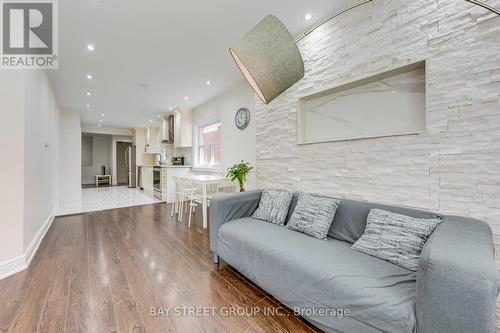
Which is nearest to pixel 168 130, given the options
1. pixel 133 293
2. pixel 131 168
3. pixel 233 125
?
pixel 233 125

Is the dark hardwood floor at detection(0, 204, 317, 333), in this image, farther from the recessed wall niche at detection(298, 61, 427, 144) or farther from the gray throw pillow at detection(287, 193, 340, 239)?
the recessed wall niche at detection(298, 61, 427, 144)

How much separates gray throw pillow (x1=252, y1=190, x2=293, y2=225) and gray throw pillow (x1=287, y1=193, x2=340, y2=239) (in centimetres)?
16

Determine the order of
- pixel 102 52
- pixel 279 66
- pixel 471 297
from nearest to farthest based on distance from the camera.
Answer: pixel 471 297, pixel 279 66, pixel 102 52

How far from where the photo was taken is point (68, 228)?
343 cm

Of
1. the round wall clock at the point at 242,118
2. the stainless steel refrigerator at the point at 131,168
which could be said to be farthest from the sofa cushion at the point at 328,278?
the stainless steel refrigerator at the point at 131,168

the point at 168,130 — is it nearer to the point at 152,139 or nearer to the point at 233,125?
the point at 152,139

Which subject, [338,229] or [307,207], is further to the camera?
[307,207]

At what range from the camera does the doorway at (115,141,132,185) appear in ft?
32.6

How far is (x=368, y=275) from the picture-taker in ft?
4.07

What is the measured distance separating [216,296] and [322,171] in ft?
5.22

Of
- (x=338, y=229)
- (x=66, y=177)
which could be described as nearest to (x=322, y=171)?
(x=338, y=229)

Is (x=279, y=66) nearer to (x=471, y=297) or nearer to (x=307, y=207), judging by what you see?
(x=471, y=297)

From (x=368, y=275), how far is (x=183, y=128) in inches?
218

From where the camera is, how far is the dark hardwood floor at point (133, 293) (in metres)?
1.41
